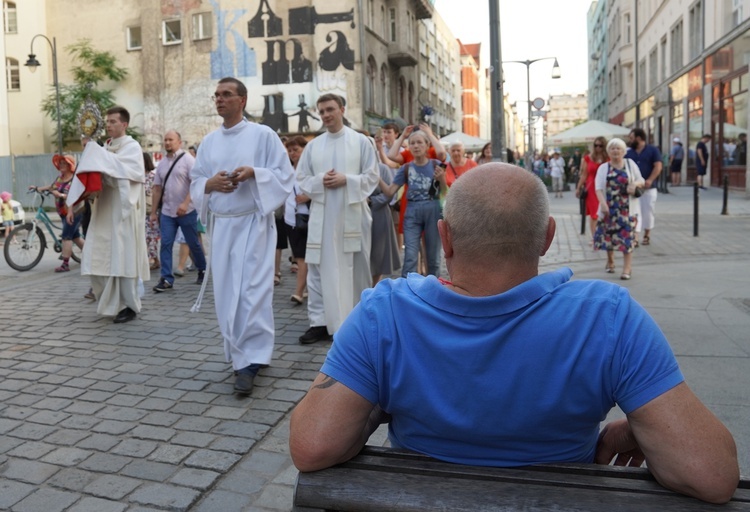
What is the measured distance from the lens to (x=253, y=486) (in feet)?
11.5

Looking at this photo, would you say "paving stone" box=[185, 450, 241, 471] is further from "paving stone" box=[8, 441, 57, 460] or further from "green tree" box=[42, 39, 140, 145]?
"green tree" box=[42, 39, 140, 145]

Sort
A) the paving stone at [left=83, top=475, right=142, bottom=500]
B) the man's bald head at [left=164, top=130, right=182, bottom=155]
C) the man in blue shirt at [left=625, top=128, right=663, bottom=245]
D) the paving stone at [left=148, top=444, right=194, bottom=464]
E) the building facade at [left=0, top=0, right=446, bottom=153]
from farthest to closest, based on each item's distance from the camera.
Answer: the building facade at [left=0, top=0, right=446, bottom=153] < the man in blue shirt at [left=625, top=128, right=663, bottom=245] < the man's bald head at [left=164, top=130, right=182, bottom=155] < the paving stone at [left=148, top=444, right=194, bottom=464] < the paving stone at [left=83, top=475, right=142, bottom=500]

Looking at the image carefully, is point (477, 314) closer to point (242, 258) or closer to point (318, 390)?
point (318, 390)

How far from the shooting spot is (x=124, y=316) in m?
7.41

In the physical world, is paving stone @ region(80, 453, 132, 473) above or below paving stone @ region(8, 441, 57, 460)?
below

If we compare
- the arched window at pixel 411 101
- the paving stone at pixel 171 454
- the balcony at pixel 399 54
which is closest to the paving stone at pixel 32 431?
the paving stone at pixel 171 454

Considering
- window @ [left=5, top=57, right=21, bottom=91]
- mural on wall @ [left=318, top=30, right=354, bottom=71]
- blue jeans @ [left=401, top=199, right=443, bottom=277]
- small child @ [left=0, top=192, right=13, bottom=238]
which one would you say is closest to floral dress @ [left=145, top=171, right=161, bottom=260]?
blue jeans @ [left=401, top=199, right=443, bottom=277]

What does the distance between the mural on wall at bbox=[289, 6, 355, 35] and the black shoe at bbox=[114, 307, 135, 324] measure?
27576 millimetres

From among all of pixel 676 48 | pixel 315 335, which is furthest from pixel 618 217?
pixel 676 48

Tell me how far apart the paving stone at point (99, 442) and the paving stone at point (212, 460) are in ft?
1.62

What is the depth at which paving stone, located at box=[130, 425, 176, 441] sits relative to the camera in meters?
4.13

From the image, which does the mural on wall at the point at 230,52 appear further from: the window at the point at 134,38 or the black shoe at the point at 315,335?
the black shoe at the point at 315,335

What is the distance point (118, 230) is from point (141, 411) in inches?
124

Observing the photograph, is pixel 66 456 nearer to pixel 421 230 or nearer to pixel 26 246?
pixel 421 230
